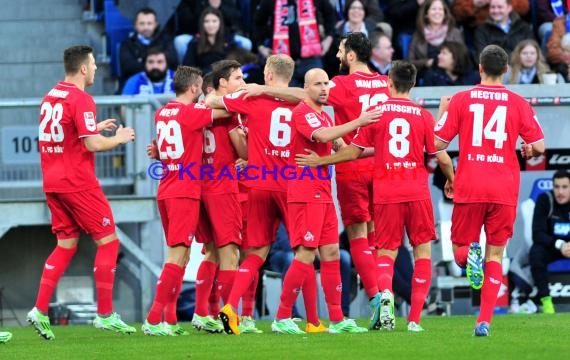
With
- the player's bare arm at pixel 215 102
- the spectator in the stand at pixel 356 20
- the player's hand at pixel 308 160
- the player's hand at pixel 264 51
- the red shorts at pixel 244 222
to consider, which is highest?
the spectator in the stand at pixel 356 20

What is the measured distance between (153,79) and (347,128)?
6.87 meters

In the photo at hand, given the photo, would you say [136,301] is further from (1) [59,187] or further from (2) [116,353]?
(2) [116,353]

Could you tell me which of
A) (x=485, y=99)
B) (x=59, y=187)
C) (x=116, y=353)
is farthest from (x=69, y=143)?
(x=485, y=99)

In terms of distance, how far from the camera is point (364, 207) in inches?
550

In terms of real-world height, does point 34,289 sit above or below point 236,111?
below

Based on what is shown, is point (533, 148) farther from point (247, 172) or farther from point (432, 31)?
point (432, 31)

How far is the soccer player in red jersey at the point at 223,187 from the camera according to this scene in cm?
1366

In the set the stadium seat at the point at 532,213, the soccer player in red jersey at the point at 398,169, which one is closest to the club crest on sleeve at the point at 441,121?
the soccer player in red jersey at the point at 398,169

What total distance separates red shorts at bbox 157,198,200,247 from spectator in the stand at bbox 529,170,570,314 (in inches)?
218

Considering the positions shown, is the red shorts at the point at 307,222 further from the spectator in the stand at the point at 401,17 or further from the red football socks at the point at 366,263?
A: the spectator in the stand at the point at 401,17

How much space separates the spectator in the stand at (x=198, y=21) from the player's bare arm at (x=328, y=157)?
6.89 m

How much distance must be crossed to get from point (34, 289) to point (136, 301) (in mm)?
1433

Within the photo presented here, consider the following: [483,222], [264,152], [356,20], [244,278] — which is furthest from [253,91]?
[356,20]

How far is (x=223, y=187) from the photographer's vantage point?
13.6 meters
